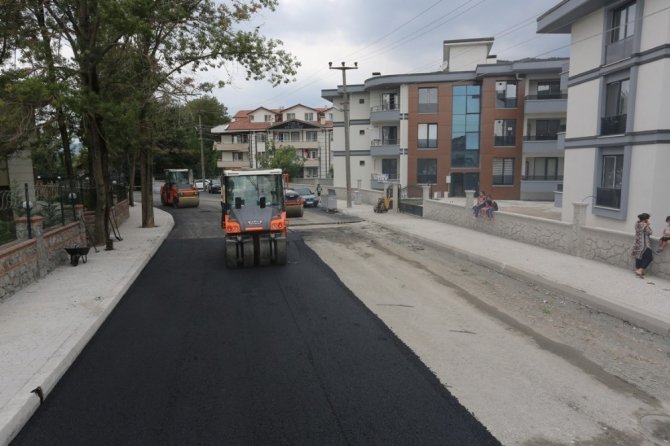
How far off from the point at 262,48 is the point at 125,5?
494 centimetres

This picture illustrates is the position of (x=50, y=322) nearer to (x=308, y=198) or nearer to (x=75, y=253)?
(x=75, y=253)

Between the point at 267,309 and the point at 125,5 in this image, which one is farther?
the point at 125,5

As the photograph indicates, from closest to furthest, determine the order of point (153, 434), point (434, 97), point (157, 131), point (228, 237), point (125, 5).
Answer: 1. point (153, 434)
2. point (125, 5)
3. point (228, 237)
4. point (157, 131)
5. point (434, 97)

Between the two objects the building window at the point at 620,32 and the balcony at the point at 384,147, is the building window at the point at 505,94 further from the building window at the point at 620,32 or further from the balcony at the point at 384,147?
the building window at the point at 620,32

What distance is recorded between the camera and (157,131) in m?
23.5

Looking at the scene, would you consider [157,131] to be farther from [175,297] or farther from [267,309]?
[267,309]

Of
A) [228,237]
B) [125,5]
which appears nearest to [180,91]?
[125,5]

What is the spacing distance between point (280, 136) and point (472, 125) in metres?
34.6

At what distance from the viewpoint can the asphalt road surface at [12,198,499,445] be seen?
17.4ft

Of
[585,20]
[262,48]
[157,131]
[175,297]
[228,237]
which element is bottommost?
[175,297]

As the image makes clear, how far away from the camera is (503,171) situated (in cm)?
4438

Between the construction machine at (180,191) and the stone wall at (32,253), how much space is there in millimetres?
22636

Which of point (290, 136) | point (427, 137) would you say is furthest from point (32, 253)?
point (290, 136)

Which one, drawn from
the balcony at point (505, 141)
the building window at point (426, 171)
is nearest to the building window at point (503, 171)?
the balcony at point (505, 141)
